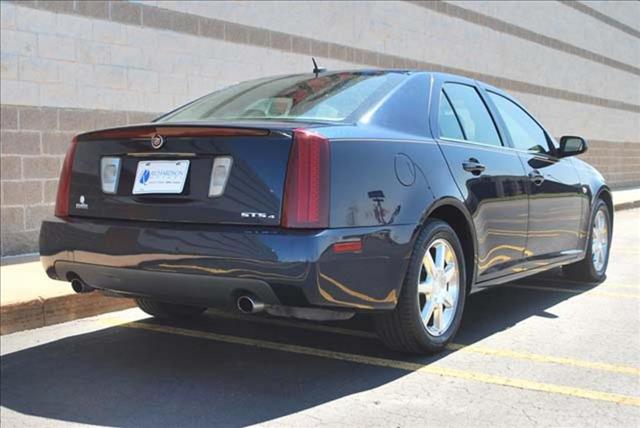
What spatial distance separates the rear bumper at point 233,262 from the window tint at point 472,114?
1262 millimetres

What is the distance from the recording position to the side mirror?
5.64 meters

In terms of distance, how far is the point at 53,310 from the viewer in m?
5.10

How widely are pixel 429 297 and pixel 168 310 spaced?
1.88m

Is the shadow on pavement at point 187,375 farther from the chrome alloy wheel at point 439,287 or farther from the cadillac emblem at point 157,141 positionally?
the cadillac emblem at point 157,141

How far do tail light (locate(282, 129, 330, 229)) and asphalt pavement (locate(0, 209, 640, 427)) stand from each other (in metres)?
0.86

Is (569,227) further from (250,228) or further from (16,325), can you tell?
(16,325)

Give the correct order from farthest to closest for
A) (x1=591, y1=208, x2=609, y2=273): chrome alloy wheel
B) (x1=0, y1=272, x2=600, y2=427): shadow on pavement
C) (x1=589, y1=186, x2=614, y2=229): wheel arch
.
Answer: (x1=591, y1=208, x2=609, y2=273): chrome alloy wheel, (x1=589, y1=186, x2=614, y2=229): wheel arch, (x1=0, y1=272, x2=600, y2=427): shadow on pavement

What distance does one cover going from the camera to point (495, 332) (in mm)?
4688

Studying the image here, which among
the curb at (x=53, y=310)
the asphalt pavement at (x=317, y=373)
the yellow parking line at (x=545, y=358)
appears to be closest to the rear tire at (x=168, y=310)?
the asphalt pavement at (x=317, y=373)

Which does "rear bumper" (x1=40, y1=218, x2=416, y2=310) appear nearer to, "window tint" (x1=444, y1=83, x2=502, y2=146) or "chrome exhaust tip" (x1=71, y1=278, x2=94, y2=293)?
"chrome exhaust tip" (x1=71, y1=278, x2=94, y2=293)

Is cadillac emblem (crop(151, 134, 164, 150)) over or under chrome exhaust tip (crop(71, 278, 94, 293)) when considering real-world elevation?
over

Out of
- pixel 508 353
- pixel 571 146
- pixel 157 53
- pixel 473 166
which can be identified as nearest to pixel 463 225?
pixel 473 166

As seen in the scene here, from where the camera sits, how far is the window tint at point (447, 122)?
14.3 feet

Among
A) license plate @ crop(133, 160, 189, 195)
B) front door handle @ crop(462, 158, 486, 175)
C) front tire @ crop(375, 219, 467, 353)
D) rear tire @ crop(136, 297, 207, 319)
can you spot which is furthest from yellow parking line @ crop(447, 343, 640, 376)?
license plate @ crop(133, 160, 189, 195)
